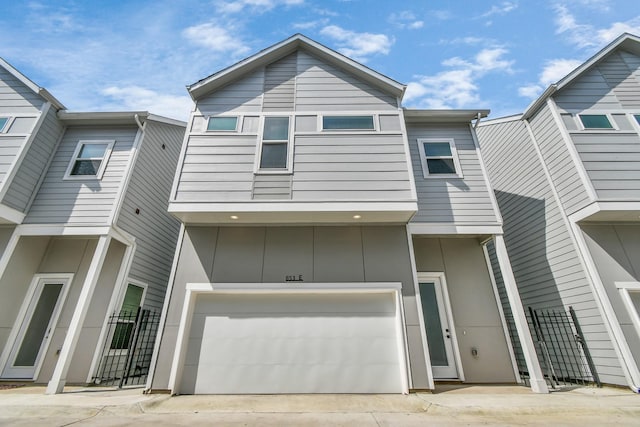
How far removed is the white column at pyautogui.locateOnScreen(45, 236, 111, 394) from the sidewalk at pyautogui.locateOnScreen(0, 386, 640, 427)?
0.29 meters

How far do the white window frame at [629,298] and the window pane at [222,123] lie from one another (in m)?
9.60

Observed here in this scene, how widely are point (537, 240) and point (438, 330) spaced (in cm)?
414

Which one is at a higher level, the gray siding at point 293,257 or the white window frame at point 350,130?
the white window frame at point 350,130

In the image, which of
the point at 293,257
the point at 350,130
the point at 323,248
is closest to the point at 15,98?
the point at 293,257

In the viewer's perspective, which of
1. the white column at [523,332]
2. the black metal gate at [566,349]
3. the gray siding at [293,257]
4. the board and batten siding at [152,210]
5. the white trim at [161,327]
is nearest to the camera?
the white trim at [161,327]

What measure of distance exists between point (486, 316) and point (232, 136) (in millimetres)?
7677

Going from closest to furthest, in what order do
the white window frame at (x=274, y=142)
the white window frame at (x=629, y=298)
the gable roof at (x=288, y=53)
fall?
the white window frame at (x=629, y=298), the white window frame at (x=274, y=142), the gable roof at (x=288, y=53)

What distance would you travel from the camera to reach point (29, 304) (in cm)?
685

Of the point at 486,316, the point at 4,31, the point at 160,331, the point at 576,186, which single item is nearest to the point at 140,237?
the point at 160,331

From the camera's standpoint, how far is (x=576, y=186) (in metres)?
6.66

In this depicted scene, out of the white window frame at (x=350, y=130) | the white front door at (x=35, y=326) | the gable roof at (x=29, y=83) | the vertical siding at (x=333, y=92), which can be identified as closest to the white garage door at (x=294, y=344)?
the white window frame at (x=350, y=130)

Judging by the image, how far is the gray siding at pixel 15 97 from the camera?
7598 mm

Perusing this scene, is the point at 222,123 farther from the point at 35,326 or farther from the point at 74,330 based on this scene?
the point at 35,326

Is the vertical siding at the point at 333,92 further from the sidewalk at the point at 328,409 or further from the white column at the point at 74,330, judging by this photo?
the sidewalk at the point at 328,409
